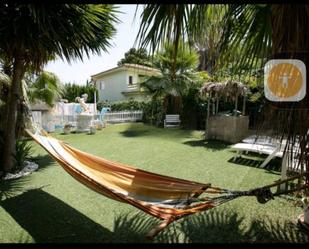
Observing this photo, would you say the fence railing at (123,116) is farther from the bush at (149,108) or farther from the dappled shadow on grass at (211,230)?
the dappled shadow on grass at (211,230)

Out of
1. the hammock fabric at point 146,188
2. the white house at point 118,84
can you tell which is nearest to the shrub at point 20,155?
the hammock fabric at point 146,188

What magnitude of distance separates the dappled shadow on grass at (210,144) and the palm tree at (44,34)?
482 centimetres

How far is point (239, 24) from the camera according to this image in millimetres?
2459

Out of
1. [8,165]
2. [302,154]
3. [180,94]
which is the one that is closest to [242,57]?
[302,154]

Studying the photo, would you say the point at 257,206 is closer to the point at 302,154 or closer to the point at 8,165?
the point at 302,154

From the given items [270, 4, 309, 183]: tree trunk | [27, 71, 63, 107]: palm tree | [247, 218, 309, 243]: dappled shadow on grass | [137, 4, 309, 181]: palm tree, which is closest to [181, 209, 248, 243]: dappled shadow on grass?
[247, 218, 309, 243]: dappled shadow on grass

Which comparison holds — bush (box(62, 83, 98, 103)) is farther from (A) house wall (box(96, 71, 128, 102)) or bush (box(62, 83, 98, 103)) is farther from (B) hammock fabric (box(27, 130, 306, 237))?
(B) hammock fabric (box(27, 130, 306, 237))

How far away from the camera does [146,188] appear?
3.51 metres

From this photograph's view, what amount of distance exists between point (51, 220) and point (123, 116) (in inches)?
531

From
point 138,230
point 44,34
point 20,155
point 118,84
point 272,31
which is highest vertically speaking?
point 118,84

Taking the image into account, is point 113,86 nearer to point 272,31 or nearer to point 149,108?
point 149,108

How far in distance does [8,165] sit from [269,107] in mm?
5820

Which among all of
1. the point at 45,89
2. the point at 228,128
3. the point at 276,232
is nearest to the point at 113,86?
the point at 45,89

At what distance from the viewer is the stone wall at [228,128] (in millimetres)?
9711
